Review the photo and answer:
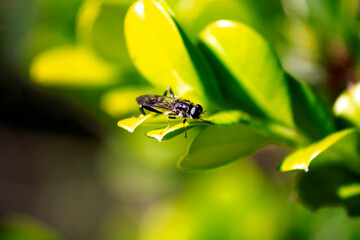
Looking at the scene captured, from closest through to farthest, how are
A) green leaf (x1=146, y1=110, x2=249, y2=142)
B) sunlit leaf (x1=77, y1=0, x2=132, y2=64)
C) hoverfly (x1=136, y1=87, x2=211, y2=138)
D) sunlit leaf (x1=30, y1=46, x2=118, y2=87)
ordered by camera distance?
1. green leaf (x1=146, y1=110, x2=249, y2=142)
2. hoverfly (x1=136, y1=87, x2=211, y2=138)
3. sunlit leaf (x1=77, y1=0, x2=132, y2=64)
4. sunlit leaf (x1=30, y1=46, x2=118, y2=87)

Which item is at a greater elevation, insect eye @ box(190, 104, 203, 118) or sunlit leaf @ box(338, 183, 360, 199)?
insect eye @ box(190, 104, 203, 118)

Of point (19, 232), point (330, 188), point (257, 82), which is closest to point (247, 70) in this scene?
point (257, 82)

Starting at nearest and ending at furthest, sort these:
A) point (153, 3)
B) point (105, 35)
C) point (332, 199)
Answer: point (153, 3), point (332, 199), point (105, 35)

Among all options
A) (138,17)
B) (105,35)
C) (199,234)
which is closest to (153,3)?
(138,17)

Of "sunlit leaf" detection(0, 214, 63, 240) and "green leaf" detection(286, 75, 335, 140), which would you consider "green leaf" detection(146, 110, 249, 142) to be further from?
"sunlit leaf" detection(0, 214, 63, 240)

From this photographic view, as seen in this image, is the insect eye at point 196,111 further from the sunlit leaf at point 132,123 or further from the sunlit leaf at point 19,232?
the sunlit leaf at point 19,232

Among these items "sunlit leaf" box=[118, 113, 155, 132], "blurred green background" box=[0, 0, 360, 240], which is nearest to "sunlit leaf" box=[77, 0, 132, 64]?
"blurred green background" box=[0, 0, 360, 240]

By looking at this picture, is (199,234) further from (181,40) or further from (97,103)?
(181,40)

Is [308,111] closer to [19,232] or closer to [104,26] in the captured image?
[104,26]
